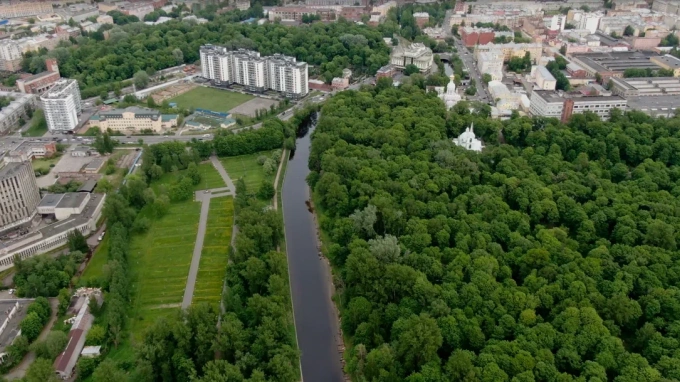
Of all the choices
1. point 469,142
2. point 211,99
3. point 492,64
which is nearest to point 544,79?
point 492,64

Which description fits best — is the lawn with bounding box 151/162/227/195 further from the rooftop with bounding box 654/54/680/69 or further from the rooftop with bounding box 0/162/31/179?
the rooftop with bounding box 654/54/680/69

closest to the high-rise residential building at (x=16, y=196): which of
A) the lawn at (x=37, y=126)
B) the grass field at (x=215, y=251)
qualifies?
the grass field at (x=215, y=251)

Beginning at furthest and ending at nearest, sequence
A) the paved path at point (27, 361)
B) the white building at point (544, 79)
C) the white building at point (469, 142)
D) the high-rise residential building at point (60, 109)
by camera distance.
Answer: the white building at point (544, 79), the high-rise residential building at point (60, 109), the white building at point (469, 142), the paved path at point (27, 361)

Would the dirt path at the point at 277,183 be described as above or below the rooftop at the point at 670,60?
below

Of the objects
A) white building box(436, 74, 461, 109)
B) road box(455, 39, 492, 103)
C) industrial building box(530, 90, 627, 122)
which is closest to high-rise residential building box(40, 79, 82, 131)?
white building box(436, 74, 461, 109)

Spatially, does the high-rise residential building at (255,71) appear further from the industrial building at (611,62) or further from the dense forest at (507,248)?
the industrial building at (611,62)
